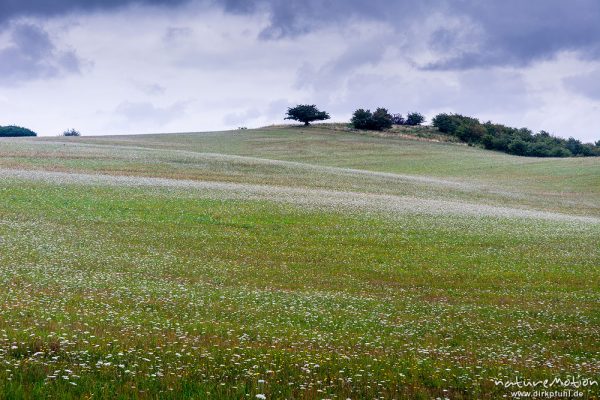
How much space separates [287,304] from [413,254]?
12903 millimetres

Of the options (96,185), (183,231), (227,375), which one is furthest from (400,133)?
(227,375)

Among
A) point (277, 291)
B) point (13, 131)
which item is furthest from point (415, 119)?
point (277, 291)

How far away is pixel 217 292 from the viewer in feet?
63.1

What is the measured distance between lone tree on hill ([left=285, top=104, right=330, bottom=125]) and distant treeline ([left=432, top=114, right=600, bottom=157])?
1177 inches

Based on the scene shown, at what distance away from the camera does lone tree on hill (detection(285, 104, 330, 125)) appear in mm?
149250

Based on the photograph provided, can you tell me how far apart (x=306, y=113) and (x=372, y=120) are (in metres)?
16.6

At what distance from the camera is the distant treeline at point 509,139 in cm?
13275

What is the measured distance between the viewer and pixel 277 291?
2023cm

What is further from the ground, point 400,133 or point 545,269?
point 400,133

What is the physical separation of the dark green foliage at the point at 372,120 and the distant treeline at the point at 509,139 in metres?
15.1

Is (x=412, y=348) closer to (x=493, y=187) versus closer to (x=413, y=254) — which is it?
(x=413, y=254)

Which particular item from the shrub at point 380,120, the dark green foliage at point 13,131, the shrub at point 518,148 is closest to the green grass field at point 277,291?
the shrub at point 518,148

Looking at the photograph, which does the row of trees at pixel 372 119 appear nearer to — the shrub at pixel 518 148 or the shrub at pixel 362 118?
the shrub at pixel 362 118

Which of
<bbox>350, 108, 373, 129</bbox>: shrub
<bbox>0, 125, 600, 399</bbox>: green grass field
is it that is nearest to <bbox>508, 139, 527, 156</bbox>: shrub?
<bbox>350, 108, 373, 129</bbox>: shrub
